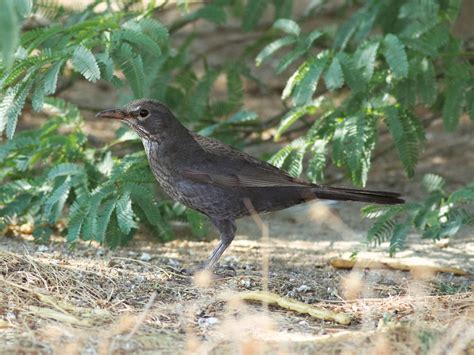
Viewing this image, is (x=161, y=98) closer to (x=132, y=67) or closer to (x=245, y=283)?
(x=132, y=67)

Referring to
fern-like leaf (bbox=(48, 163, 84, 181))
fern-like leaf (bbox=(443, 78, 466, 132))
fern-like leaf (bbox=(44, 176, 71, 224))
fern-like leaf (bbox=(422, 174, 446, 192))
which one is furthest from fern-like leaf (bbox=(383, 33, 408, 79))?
fern-like leaf (bbox=(44, 176, 71, 224))

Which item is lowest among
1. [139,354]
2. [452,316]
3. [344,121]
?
[139,354]

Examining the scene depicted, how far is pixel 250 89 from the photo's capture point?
11.2m

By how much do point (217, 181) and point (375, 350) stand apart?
2.12 meters

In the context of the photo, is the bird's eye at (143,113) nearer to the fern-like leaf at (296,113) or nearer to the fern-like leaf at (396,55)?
the fern-like leaf at (296,113)

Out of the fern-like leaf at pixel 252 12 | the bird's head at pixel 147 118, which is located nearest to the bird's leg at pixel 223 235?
the bird's head at pixel 147 118

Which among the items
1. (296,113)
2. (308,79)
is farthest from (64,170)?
(308,79)

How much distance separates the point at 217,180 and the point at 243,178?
0.18m

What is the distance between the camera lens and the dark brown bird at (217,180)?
19.7 ft

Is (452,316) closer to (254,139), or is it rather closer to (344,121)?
(344,121)

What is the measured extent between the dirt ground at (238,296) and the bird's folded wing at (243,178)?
0.62 metres

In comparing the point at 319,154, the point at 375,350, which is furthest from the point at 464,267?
the point at 375,350

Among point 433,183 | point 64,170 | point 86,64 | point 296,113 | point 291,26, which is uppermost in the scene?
point 291,26

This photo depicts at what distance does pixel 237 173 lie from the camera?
6.06 metres
